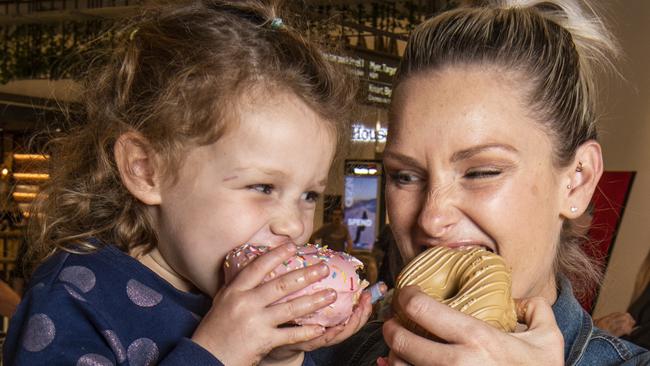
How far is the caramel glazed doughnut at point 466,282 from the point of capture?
4.48 ft

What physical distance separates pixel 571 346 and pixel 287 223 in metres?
0.72

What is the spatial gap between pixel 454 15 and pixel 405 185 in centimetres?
46

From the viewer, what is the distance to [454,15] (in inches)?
76.9

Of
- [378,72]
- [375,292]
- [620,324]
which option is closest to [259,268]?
[375,292]

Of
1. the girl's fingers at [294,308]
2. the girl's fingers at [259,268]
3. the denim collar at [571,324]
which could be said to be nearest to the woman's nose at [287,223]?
the girl's fingers at [259,268]

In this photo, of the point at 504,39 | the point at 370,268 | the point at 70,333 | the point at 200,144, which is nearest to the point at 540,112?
the point at 504,39

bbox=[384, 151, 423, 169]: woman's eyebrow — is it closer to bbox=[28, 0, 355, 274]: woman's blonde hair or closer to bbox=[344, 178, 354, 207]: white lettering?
bbox=[28, 0, 355, 274]: woman's blonde hair

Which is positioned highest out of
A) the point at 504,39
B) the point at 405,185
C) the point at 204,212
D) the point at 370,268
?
the point at 504,39

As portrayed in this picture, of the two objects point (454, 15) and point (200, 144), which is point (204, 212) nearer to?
point (200, 144)

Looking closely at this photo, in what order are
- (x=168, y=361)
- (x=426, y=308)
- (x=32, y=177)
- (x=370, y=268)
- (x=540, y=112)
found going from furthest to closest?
(x=370, y=268) → (x=32, y=177) → (x=540, y=112) → (x=168, y=361) → (x=426, y=308)

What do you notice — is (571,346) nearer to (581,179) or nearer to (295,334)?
(581,179)

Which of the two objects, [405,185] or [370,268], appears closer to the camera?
[405,185]

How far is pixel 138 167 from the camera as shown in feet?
6.53

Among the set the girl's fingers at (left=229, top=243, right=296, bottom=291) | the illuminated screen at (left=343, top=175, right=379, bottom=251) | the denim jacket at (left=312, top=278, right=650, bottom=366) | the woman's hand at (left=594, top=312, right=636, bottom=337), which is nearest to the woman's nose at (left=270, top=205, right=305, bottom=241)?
the girl's fingers at (left=229, top=243, right=296, bottom=291)
